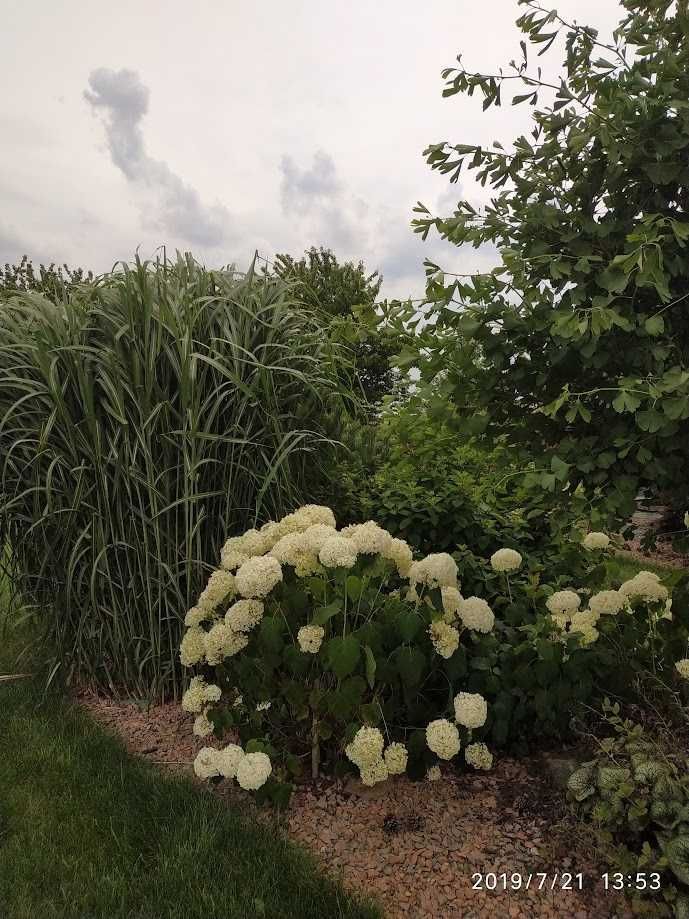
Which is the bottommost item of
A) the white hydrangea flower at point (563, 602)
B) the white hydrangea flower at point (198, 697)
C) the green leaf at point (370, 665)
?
the white hydrangea flower at point (198, 697)

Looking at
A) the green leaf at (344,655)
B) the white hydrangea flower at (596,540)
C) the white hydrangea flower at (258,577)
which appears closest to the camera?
the green leaf at (344,655)

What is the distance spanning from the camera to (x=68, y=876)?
2.17 meters

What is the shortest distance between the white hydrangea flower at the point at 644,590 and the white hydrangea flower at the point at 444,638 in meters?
0.83

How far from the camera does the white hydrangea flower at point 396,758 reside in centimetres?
227

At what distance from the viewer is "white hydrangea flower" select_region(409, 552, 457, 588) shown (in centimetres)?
243

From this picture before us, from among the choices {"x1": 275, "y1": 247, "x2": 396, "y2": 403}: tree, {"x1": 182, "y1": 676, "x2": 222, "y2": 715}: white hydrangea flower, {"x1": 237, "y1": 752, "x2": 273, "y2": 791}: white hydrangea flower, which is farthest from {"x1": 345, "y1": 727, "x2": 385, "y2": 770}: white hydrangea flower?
{"x1": 275, "y1": 247, "x2": 396, "y2": 403}: tree

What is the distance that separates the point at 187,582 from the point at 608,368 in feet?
6.70

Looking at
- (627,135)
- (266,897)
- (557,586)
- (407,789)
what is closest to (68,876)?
(266,897)

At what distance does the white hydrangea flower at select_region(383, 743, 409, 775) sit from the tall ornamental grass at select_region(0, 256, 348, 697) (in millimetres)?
1246

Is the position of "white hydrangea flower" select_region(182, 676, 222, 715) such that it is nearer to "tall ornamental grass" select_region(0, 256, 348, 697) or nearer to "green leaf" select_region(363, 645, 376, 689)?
"tall ornamental grass" select_region(0, 256, 348, 697)

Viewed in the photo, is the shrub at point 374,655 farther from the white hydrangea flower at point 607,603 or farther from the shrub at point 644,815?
the shrub at point 644,815

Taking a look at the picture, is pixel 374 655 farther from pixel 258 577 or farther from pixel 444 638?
pixel 258 577

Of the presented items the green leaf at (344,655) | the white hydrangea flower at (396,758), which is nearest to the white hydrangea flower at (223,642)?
the green leaf at (344,655)

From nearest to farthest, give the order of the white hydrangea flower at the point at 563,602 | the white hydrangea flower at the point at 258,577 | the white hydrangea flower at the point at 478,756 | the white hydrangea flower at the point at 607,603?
the white hydrangea flower at the point at 258,577
the white hydrangea flower at the point at 478,756
the white hydrangea flower at the point at 563,602
the white hydrangea flower at the point at 607,603
